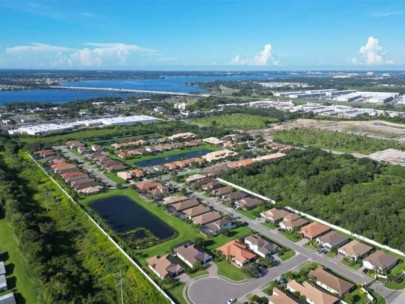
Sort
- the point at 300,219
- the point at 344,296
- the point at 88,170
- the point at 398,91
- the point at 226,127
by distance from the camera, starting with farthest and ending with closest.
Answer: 1. the point at 398,91
2. the point at 226,127
3. the point at 88,170
4. the point at 300,219
5. the point at 344,296

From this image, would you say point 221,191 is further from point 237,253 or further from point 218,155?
point 218,155

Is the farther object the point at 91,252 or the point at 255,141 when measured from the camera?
the point at 255,141

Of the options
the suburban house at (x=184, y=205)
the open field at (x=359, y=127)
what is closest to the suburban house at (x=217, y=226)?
the suburban house at (x=184, y=205)

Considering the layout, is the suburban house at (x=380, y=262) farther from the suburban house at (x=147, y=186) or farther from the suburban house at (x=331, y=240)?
the suburban house at (x=147, y=186)

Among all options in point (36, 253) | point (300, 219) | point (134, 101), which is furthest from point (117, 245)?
point (134, 101)

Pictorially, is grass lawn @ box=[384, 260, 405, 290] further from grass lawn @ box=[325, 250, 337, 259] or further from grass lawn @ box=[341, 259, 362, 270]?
grass lawn @ box=[325, 250, 337, 259]

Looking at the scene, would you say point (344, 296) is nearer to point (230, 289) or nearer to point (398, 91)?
point (230, 289)
